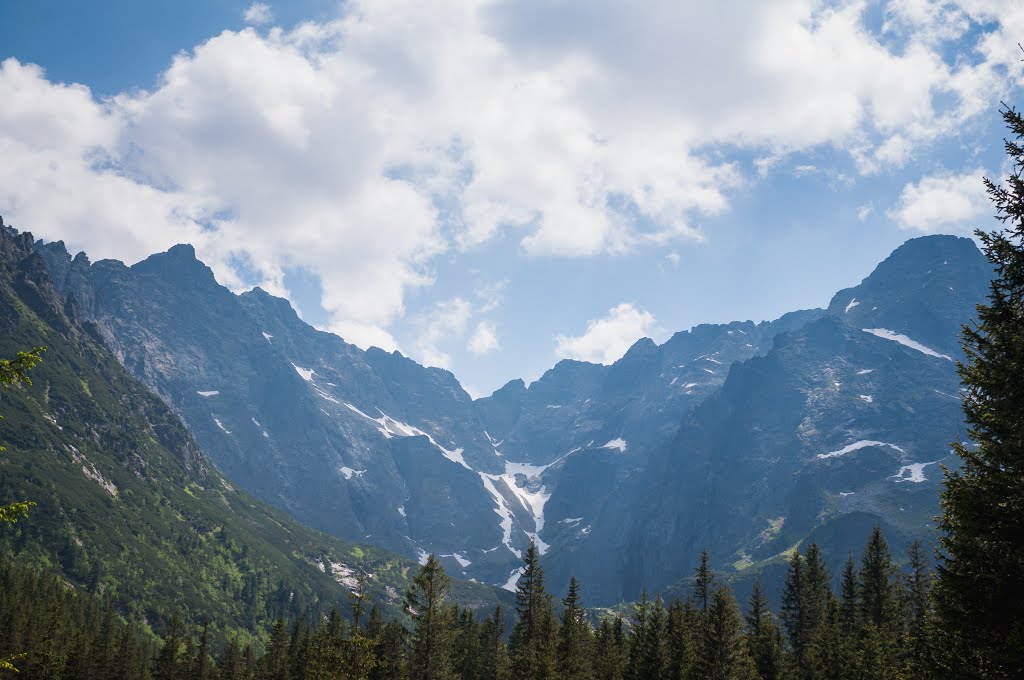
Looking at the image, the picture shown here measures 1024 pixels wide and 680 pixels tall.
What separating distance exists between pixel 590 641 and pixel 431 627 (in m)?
44.1

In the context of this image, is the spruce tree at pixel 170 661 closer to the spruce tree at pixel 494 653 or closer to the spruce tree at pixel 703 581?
the spruce tree at pixel 494 653

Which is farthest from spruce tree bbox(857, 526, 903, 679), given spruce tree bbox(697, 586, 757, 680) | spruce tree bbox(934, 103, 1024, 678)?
spruce tree bbox(934, 103, 1024, 678)

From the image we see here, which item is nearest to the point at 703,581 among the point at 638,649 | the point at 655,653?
the point at 638,649

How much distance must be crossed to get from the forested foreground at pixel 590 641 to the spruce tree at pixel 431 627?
0.24 ft

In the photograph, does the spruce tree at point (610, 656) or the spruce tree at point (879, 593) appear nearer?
the spruce tree at point (610, 656)

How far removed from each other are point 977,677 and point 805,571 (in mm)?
67966

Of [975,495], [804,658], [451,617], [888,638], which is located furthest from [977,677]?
[804,658]

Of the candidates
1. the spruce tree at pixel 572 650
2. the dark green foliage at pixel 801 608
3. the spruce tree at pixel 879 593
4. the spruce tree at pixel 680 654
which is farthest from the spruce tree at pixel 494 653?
the spruce tree at pixel 879 593

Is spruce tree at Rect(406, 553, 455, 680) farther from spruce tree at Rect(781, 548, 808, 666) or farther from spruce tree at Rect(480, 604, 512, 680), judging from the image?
spruce tree at Rect(781, 548, 808, 666)

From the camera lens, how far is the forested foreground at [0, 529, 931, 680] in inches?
1779

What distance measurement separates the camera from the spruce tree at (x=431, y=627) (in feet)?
146

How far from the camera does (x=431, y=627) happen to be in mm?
45250

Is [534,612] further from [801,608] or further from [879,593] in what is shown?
[879,593]

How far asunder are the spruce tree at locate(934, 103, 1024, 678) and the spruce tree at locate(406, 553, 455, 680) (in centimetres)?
3370
